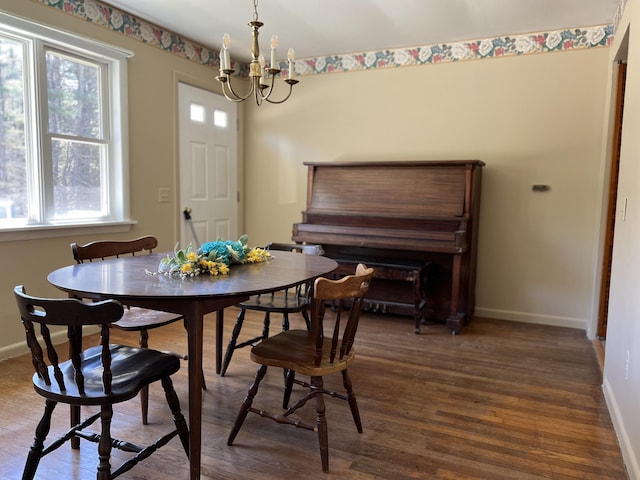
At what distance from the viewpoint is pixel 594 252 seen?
3793 millimetres

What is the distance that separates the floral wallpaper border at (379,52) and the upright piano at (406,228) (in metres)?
1.00

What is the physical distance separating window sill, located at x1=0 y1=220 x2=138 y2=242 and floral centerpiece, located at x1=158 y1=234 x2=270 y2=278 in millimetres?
1483

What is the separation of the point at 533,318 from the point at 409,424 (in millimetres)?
2288

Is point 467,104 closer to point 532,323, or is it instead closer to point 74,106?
point 532,323

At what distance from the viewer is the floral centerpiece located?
1.95m

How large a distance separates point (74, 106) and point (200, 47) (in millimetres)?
1427

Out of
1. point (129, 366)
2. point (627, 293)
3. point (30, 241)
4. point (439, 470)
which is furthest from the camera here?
point (30, 241)

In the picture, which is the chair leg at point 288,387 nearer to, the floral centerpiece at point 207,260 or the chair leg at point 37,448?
the floral centerpiece at point 207,260

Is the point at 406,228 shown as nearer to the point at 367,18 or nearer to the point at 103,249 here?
the point at 367,18

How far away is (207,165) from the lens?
454 centimetres

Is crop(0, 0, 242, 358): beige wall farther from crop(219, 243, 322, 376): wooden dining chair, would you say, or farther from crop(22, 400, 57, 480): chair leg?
crop(22, 400, 57, 480): chair leg

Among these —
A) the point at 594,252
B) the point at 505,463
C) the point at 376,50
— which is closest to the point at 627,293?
the point at 505,463

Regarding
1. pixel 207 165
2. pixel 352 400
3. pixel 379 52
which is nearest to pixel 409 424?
pixel 352 400

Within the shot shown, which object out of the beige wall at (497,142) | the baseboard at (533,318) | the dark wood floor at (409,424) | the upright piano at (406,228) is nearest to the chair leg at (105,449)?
the dark wood floor at (409,424)
